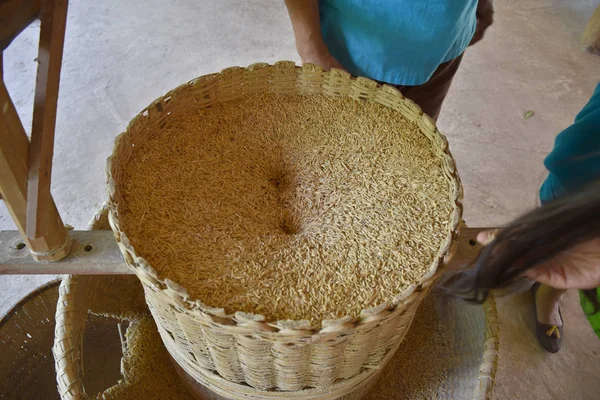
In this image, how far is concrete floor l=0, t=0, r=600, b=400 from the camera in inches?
58.2

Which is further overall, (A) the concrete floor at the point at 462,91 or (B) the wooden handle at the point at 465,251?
(A) the concrete floor at the point at 462,91

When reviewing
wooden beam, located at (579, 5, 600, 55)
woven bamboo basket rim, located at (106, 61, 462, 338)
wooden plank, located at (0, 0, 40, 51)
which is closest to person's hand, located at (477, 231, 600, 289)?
woven bamboo basket rim, located at (106, 61, 462, 338)

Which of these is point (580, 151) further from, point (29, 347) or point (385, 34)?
point (29, 347)

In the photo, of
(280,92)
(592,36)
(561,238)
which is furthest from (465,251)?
(592,36)

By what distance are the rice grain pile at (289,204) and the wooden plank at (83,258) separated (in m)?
0.07

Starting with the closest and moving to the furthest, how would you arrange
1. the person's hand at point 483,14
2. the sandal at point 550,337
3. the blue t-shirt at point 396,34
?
the blue t-shirt at point 396,34 → the person's hand at point 483,14 → the sandal at point 550,337

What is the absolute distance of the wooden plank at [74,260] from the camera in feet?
2.41

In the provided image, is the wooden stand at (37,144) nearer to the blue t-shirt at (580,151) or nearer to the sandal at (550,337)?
the blue t-shirt at (580,151)

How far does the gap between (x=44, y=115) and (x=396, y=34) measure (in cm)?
62

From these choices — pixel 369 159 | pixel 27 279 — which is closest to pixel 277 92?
pixel 369 159

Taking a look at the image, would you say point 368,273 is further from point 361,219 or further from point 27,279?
point 27,279

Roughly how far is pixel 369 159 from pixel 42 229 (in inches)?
19.2

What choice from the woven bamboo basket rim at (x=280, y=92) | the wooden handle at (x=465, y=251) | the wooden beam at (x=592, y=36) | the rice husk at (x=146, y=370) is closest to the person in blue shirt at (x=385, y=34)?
the woven bamboo basket rim at (x=280, y=92)

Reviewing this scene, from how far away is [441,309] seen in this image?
1.04 m
